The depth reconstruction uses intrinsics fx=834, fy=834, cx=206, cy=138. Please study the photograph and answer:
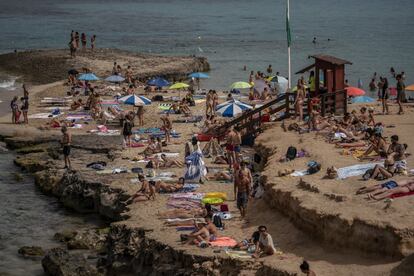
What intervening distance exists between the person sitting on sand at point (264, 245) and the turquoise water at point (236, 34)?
114 ft

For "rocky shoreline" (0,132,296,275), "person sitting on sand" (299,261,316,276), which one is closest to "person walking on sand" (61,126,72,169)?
"rocky shoreline" (0,132,296,275)

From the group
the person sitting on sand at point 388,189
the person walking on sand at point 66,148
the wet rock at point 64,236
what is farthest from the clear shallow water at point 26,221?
the person sitting on sand at point 388,189

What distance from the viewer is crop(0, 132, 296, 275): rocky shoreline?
17703mm

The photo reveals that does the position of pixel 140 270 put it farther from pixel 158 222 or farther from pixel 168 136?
pixel 168 136

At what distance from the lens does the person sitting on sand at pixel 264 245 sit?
685 inches

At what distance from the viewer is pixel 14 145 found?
32.6 metres

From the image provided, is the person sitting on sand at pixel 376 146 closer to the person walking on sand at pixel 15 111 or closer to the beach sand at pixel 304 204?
the beach sand at pixel 304 204

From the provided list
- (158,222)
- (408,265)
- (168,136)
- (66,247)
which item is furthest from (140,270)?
(168,136)

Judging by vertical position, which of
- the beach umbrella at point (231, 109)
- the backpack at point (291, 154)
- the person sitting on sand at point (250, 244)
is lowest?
the person sitting on sand at point (250, 244)

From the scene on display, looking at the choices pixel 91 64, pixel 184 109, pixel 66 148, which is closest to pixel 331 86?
pixel 184 109

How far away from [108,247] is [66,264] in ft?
3.85

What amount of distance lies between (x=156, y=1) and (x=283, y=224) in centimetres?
16985

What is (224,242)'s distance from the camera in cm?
1872

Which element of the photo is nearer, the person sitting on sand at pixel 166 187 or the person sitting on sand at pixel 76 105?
the person sitting on sand at pixel 166 187
